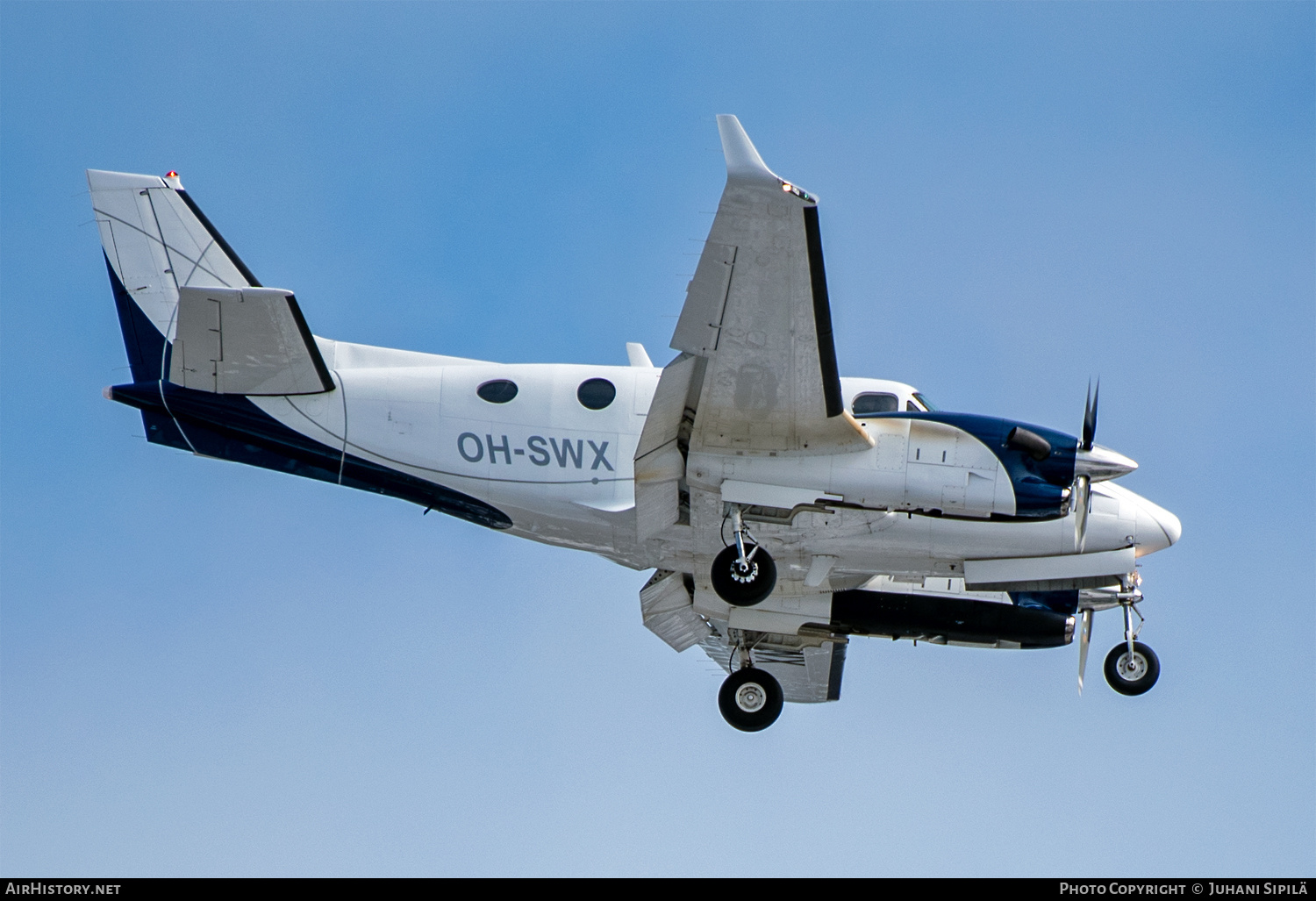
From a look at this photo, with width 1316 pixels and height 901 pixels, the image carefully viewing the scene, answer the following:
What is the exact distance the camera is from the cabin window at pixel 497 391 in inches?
731

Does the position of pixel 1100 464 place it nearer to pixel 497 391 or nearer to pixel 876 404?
pixel 876 404

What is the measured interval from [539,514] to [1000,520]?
5942 millimetres

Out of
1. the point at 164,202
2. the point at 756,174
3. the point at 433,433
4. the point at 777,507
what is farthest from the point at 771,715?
the point at 164,202

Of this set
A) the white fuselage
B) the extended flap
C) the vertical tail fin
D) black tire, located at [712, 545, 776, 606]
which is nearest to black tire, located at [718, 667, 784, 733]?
the white fuselage

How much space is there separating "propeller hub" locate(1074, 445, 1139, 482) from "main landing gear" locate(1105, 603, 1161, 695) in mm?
3180

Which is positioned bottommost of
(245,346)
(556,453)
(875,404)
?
(556,453)

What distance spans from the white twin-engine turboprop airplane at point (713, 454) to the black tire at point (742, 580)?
28 mm

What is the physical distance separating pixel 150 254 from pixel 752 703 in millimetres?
10646

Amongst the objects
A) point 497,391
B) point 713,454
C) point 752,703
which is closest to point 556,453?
point 497,391

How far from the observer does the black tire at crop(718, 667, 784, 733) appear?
21.0 meters

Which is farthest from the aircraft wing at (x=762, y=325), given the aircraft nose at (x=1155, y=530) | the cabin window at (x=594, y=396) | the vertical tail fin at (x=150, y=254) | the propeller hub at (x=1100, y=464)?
the vertical tail fin at (x=150, y=254)

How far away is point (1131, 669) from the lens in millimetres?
19469
